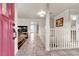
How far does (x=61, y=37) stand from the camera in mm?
6590

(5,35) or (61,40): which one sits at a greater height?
(5,35)

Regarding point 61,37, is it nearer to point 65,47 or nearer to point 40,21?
point 65,47

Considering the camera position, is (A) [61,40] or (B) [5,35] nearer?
(B) [5,35]

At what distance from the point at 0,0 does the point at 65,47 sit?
202 inches

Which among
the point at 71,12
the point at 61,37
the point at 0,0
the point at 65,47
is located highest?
the point at 71,12

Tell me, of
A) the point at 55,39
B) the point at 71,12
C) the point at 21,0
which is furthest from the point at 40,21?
the point at 21,0

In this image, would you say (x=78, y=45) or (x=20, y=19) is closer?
(x=78, y=45)

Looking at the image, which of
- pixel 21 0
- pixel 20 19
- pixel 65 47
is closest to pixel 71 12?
pixel 65 47

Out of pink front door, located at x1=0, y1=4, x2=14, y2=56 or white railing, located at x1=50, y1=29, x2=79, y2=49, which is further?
white railing, located at x1=50, y1=29, x2=79, y2=49

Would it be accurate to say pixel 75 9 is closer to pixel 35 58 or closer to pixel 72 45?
pixel 72 45

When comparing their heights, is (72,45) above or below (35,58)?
below

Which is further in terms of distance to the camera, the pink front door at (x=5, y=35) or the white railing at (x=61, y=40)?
the white railing at (x=61, y=40)

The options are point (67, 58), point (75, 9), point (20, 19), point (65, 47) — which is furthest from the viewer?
point (20, 19)

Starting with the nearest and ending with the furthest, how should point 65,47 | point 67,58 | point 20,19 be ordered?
point 67,58, point 65,47, point 20,19
